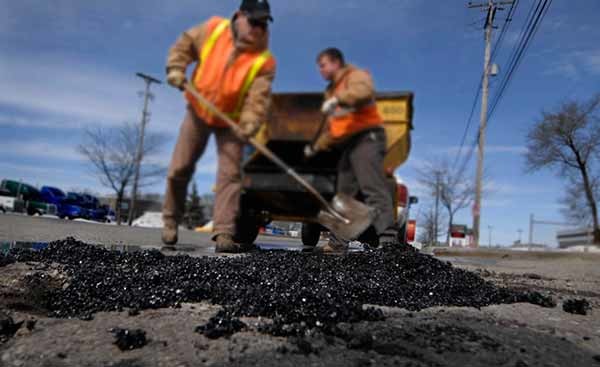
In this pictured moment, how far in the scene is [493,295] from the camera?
558cm

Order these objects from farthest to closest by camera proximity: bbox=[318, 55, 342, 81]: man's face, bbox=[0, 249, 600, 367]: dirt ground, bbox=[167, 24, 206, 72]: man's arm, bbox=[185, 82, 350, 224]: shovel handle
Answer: bbox=[0, 249, 600, 367]: dirt ground, bbox=[167, 24, 206, 72]: man's arm, bbox=[318, 55, 342, 81]: man's face, bbox=[185, 82, 350, 224]: shovel handle

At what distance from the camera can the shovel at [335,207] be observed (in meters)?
1.60

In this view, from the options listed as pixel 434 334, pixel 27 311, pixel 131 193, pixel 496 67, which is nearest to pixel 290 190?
pixel 131 193

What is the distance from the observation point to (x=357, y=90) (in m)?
1.67

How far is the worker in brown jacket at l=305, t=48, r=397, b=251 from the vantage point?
5.36 feet

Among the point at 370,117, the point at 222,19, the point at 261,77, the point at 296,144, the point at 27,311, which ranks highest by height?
the point at 222,19

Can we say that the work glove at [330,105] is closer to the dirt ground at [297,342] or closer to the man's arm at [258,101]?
the man's arm at [258,101]

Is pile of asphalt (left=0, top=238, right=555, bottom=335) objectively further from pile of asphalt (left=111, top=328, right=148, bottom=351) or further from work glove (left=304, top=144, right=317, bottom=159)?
work glove (left=304, top=144, right=317, bottom=159)

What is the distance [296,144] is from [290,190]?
0.59 feet

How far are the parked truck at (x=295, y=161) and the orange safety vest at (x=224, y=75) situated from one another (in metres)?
0.12

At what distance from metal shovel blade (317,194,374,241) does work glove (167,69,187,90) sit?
68cm

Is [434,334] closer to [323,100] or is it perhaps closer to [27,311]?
[323,100]

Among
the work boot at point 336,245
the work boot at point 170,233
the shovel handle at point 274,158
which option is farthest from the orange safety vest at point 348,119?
the work boot at point 336,245

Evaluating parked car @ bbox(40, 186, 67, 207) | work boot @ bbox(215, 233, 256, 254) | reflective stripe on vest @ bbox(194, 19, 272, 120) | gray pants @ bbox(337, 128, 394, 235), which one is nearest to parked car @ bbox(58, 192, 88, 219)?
parked car @ bbox(40, 186, 67, 207)
